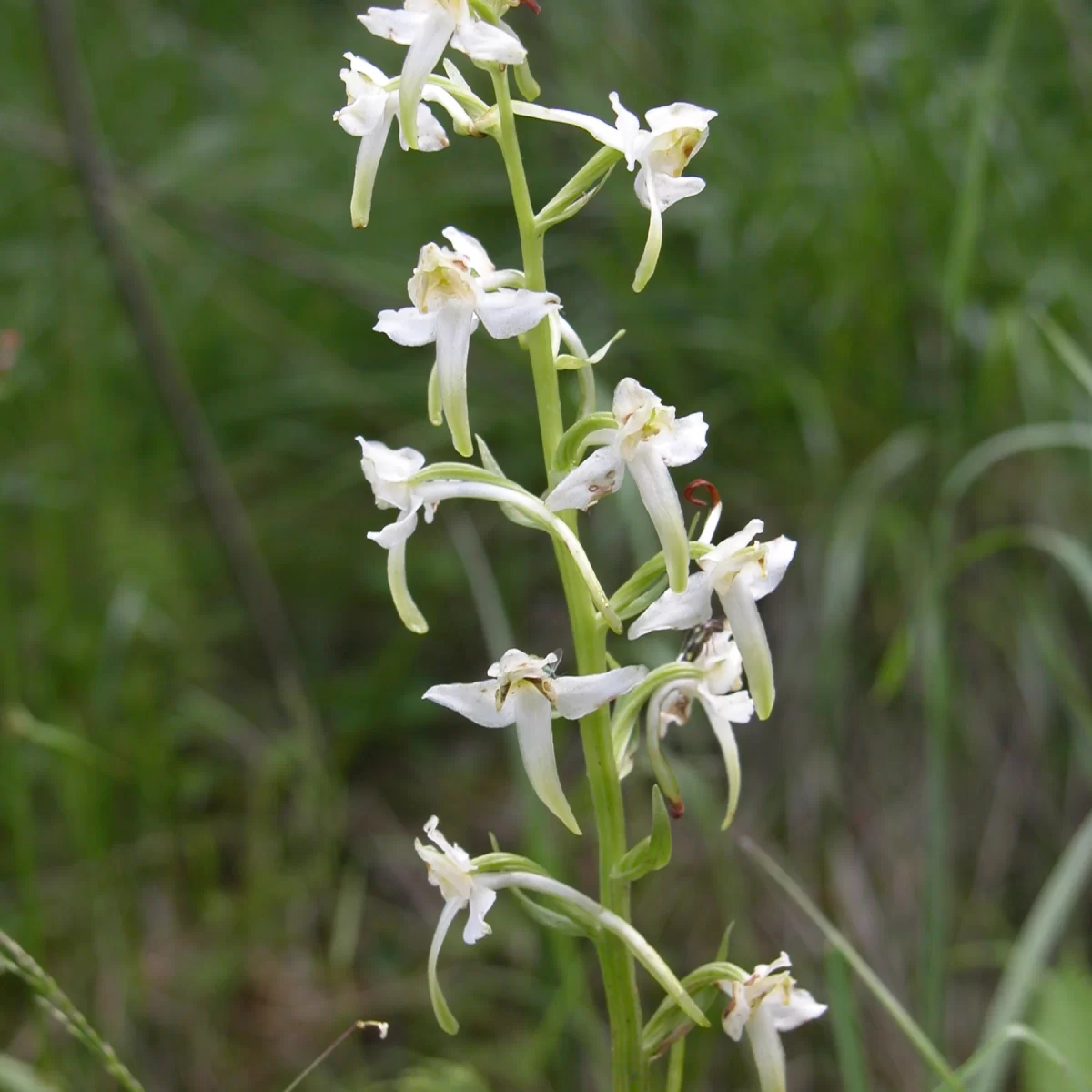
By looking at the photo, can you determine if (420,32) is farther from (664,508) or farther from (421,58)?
(664,508)

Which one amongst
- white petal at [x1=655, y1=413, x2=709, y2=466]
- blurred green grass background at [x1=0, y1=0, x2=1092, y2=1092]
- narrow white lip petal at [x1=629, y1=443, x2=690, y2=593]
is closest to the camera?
narrow white lip petal at [x1=629, y1=443, x2=690, y2=593]

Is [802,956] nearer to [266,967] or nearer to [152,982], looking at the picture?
[266,967]

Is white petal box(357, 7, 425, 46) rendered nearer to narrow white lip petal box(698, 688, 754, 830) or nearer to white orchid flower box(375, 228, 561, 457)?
white orchid flower box(375, 228, 561, 457)

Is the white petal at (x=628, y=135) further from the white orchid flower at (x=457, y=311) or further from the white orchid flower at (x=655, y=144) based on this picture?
the white orchid flower at (x=457, y=311)

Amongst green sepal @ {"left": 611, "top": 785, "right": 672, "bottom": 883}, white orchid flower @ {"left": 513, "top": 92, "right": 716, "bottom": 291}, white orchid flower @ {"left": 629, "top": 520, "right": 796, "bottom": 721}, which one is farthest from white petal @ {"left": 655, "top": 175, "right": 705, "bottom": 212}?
green sepal @ {"left": 611, "top": 785, "right": 672, "bottom": 883}

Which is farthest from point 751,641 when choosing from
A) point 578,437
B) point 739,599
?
point 578,437

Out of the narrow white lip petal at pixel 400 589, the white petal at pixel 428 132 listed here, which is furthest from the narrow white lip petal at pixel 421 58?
the narrow white lip petal at pixel 400 589
